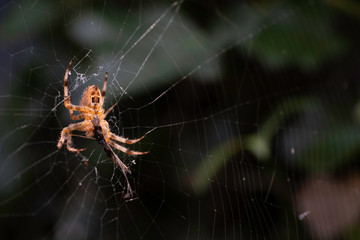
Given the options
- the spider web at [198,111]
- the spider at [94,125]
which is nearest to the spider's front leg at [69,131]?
the spider at [94,125]

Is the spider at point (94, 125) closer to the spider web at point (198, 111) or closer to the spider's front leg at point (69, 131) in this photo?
the spider's front leg at point (69, 131)

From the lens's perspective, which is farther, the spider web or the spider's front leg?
the spider's front leg

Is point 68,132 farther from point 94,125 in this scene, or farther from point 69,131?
point 94,125

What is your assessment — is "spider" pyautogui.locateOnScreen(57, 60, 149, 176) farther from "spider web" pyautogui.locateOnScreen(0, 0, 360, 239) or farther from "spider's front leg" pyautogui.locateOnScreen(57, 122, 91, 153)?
"spider web" pyautogui.locateOnScreen(0, 0, 360, 239)

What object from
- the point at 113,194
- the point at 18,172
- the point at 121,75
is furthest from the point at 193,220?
the point at 18,172

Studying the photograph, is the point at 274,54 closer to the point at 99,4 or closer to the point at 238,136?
the point at 238,136

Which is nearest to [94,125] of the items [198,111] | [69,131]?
[69,131]

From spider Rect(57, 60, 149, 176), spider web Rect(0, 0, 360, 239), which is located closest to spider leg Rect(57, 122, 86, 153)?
spider Rect(57, 60, 149, 176)
